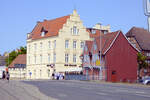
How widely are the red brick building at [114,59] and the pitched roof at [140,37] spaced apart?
13.5m

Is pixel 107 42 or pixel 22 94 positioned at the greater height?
pixel 107 42

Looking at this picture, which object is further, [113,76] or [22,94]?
[113,76]

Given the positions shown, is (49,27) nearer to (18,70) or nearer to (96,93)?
(18,70)

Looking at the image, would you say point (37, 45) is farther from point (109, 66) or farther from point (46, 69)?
point (109, 66)

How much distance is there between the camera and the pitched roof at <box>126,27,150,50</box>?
71.9m

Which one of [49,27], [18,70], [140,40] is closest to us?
[140,40]

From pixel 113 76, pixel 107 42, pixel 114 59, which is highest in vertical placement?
pixel 107 42

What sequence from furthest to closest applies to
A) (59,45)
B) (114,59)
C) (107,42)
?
(59,45) < (107,42) < (114,59)

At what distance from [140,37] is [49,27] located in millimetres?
23267

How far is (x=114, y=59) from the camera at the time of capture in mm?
57125

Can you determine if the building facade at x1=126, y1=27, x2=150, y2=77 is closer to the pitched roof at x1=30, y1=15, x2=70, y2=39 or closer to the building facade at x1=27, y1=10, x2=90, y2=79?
the building facade at x1=27, y1=10, x2=90, y2=79

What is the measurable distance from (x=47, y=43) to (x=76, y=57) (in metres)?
8.12

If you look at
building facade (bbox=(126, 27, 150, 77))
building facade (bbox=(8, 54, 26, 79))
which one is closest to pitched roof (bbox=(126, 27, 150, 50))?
building facade (bbox=(126, 27, 150, 77))

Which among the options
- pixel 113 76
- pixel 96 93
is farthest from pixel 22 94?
pixel 113 76
